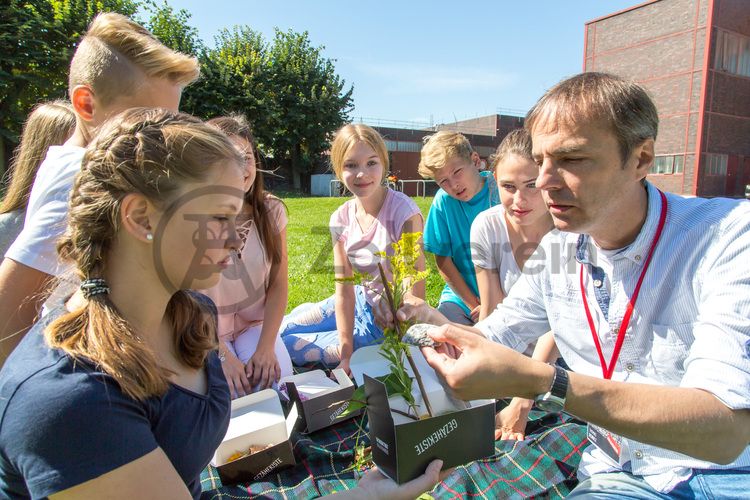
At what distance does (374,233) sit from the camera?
4.26 metres

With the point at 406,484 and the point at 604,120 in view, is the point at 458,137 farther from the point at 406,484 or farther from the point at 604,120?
the point at 406,484

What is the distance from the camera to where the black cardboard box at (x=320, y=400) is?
3.05 m

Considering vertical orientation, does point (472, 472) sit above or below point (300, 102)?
below

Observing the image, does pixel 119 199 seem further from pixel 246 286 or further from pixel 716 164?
pixel 716 164

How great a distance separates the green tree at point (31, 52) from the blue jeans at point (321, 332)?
78.1ft

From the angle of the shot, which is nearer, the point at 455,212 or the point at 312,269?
the point at 455,212

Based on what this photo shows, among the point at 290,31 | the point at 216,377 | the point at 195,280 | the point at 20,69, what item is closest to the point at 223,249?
the point at 195,280

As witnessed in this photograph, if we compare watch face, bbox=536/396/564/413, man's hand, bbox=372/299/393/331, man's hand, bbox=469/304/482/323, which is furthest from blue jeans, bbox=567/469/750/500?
man's hand, bbox=469/304/482/323

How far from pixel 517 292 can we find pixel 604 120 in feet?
3.40

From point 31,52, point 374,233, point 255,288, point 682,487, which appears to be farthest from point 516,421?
point 31,52

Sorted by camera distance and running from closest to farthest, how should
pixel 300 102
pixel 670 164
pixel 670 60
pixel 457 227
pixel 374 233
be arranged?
pixel 374 233, pixel 457 227, pixel 670 60, pixel 670 164, pixel 300 102

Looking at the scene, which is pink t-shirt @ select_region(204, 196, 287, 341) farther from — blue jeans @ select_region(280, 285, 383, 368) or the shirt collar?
the shirt collar

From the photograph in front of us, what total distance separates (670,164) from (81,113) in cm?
3342

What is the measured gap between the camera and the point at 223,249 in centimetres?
175
